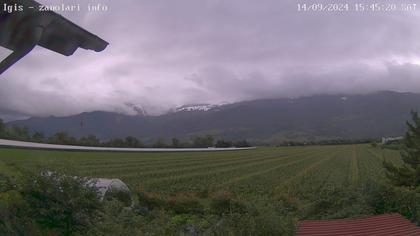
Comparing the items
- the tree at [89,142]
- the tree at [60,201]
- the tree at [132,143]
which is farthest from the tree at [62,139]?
the tree at [60,201]

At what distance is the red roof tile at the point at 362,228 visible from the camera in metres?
8.37

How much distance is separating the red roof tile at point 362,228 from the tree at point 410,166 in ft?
39.7

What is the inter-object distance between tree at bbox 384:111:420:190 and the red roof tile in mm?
12100

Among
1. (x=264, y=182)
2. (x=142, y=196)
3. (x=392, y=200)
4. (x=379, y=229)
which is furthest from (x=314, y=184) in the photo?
(x=379, y=229)

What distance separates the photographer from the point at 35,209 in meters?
8.05

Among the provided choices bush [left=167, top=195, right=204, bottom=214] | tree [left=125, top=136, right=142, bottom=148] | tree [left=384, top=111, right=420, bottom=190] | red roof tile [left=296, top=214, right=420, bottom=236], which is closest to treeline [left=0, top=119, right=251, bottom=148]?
tree [left=125, top=136, right=142, bottom=148]

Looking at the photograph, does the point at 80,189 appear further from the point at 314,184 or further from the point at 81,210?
the point at 314,184

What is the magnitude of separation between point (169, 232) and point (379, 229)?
407cm

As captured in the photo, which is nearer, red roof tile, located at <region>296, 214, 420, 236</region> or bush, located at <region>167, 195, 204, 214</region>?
red roof tile, located at <region>296, 214, 420, 236</region>

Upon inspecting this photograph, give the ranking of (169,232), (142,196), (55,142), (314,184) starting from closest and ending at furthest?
(169,232)
(142,196)
(314,184)
(55,142)

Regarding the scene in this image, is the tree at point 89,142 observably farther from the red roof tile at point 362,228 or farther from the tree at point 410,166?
the red roof tile at point 362,228

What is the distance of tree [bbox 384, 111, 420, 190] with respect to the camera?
69.6 feet

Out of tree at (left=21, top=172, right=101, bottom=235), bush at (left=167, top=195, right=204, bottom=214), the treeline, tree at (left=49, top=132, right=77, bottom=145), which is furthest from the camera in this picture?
tree at (left=49, top=132, right=77, bottom=145)

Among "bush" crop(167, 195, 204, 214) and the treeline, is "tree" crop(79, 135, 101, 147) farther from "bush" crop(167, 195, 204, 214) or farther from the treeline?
"bush" crop(167, 195, 204, 214)
